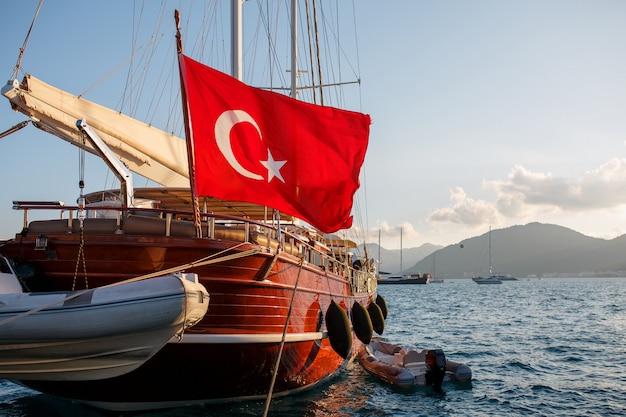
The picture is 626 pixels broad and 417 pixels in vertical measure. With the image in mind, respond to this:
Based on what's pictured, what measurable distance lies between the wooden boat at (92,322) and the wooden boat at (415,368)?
29.3 feet

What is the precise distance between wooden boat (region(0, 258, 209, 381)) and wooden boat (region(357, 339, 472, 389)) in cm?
892

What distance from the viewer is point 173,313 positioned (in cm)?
695

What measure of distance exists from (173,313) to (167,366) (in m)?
2.72

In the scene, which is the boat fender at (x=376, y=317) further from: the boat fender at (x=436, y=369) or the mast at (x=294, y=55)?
the mast at (x=294, y=55)

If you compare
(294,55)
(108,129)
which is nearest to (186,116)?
(108,129)

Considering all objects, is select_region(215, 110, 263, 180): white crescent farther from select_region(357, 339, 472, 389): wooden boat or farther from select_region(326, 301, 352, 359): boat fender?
select_region(357, 339, 472, 389): wooden boat

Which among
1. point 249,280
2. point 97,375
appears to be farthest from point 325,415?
point 97,375

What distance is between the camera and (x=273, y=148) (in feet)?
30.5

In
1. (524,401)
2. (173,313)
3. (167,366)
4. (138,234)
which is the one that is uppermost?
(138,234)

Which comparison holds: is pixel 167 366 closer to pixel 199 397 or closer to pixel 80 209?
pixel 199 397

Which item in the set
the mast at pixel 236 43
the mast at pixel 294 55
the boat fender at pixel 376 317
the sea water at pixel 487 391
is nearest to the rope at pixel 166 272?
the sea water at pixel 487 391

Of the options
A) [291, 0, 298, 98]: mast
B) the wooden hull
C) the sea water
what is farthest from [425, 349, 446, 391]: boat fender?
[291, 0, 298, 98]: mast

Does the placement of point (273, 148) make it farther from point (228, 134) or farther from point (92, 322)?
point (92, 322)

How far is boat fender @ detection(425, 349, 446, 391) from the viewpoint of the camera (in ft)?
48.0
